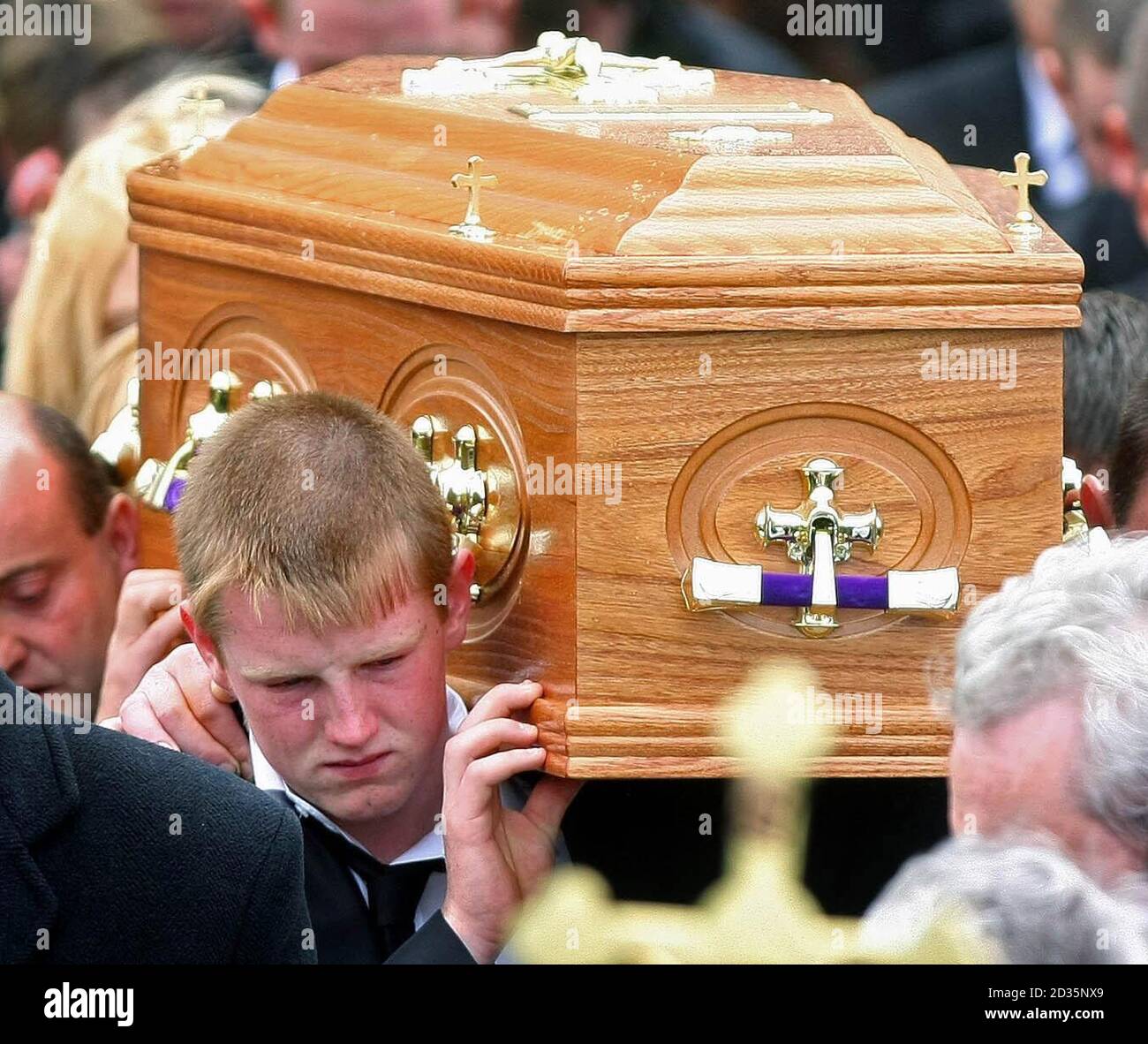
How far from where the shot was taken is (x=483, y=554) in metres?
2.38

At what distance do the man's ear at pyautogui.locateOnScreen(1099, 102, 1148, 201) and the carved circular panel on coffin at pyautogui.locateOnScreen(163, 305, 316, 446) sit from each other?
6.17 ft

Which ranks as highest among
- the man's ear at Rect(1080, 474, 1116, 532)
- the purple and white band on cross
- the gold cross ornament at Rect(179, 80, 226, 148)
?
the gold cross ornament at Rect(179, 80, 226, 148)

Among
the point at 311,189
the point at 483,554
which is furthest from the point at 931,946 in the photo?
the point at 311,189

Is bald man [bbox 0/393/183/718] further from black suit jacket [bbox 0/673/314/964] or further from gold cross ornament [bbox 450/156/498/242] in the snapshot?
black suit jacket [bbox 0/673/314/964]

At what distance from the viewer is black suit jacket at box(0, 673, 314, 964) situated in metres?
1.88

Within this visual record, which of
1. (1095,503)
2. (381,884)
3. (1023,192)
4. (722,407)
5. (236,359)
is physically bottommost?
(381,884)

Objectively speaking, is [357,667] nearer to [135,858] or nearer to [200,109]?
[135,858]

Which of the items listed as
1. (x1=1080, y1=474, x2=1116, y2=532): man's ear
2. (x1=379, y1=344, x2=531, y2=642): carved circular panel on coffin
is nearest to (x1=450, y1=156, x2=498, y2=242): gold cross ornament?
(x1=379, y1=344, x2=531, y2=642): carved circular panel on coffin

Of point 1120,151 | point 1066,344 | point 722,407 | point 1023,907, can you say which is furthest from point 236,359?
point 1120,151

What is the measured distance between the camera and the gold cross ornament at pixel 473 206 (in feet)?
7.61

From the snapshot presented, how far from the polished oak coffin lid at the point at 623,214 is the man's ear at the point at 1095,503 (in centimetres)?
32

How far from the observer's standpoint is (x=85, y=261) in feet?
11.7

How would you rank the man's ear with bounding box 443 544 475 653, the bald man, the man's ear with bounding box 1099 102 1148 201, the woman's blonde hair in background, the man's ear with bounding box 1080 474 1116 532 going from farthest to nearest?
the man's ear with bounding box 1099 102 1148 201 → the woman's blonde hair in background → the bald man → the man's ear with bounding box 1080 474 1116 532 → the man's ear with bounding box 443 544 475 653

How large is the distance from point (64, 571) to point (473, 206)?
857mm
